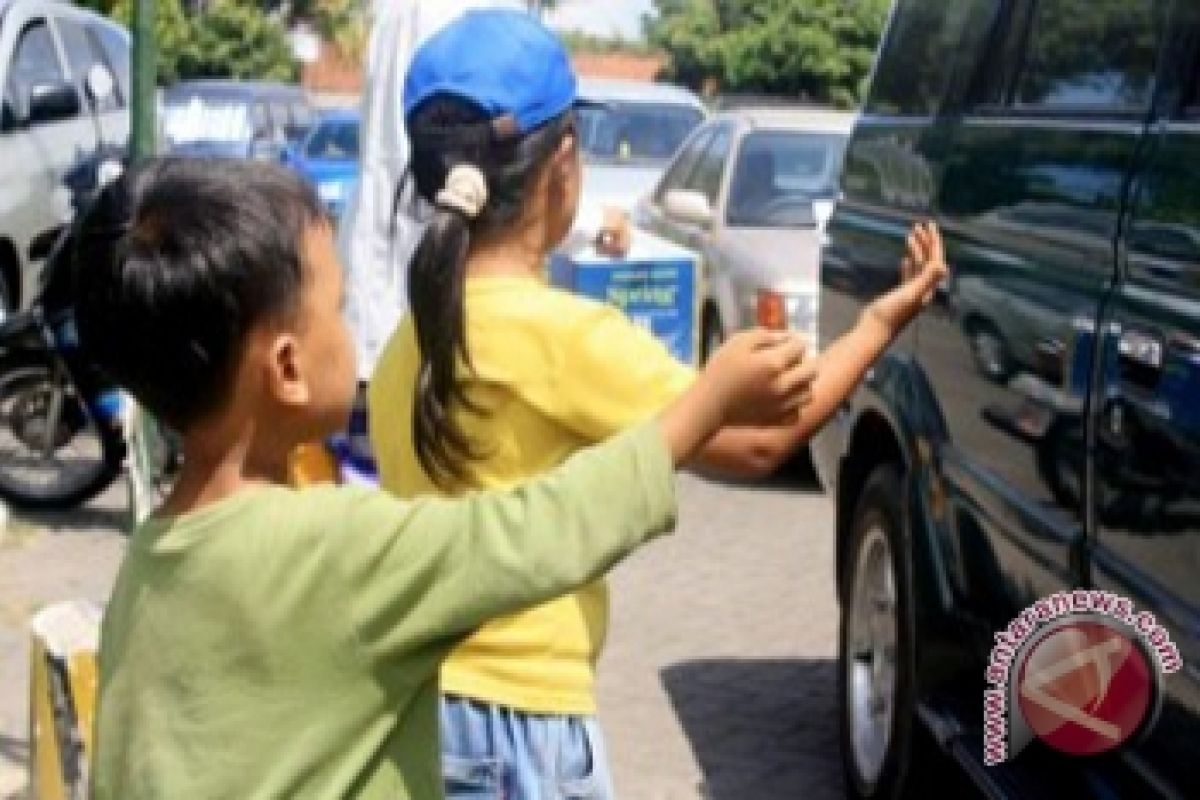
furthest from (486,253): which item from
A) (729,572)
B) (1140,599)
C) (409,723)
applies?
(729,572)

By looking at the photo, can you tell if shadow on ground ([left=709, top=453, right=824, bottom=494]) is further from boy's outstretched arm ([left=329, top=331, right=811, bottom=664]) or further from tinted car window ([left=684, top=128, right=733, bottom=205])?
boy's outstretched arm ([left=329, top=331, right=811, bottom=664])

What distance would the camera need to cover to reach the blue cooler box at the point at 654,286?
7.25 m

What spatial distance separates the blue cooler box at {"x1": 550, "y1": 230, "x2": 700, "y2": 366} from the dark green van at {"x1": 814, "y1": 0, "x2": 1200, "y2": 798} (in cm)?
219

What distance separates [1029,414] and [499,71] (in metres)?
1.45

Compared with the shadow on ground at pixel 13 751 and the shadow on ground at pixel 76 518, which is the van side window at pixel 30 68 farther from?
the shadow on ground at pixel 13 751

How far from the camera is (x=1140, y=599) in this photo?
9.59ft

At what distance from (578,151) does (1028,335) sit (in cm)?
129

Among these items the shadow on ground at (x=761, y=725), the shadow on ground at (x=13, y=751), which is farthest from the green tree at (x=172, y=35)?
the shadow on ground at (x=13, y=751)

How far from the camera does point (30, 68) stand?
32.3 ft

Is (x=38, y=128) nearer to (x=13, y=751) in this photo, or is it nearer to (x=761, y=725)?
(x=13, y=751)

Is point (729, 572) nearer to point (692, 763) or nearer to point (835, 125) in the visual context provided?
point (692, 763)

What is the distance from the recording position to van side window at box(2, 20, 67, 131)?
9523 mm

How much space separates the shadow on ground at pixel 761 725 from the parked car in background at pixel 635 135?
8012 mm

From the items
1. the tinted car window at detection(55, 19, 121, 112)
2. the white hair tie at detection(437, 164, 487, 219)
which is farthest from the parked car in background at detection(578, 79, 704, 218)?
the white hair tie at detection(437, 164, 487, 219)
